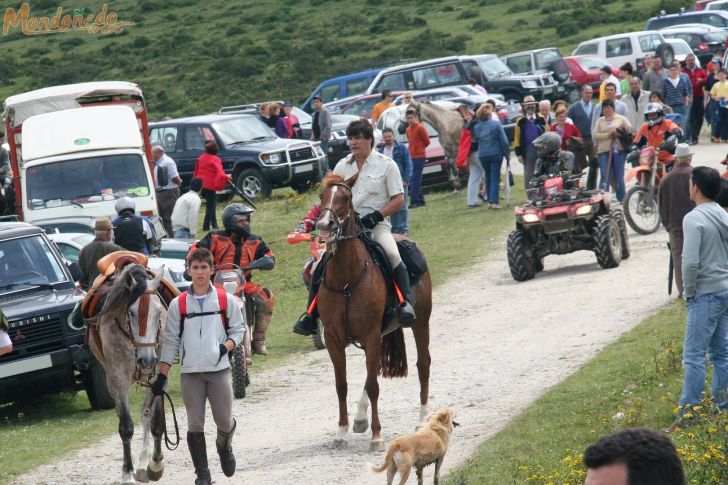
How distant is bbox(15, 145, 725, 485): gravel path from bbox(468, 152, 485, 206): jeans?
5532 millimetres

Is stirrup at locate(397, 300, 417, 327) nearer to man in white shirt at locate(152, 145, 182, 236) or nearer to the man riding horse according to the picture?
the man riding horse

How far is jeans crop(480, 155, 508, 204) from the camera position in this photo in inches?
984

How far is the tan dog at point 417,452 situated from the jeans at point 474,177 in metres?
16.5

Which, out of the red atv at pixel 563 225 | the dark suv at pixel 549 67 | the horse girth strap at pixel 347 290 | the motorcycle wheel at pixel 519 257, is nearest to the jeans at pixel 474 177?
the red atv at pixel 563 225

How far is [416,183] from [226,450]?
17.7 meters

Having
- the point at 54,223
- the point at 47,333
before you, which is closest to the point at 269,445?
the point at 47,333

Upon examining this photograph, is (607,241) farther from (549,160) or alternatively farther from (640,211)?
(640,211)

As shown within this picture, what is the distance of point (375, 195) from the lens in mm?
11086

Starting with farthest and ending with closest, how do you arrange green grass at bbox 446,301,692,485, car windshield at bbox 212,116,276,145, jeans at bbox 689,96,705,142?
jeans at bbox 689,96,705,142
car windshield at bbox 212,116,276,145
green grass at bbox 446,301,692,485

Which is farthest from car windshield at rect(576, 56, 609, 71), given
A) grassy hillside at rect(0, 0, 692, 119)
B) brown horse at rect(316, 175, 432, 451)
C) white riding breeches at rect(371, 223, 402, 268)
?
brown horse at rect(316, 175, 432, 451)

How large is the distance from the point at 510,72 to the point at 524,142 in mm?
18228

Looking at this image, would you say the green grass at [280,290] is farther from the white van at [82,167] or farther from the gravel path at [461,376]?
the white van at [82,167]

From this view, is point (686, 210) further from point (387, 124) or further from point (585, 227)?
point (387, 124)

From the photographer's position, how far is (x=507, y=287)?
1859 cm
